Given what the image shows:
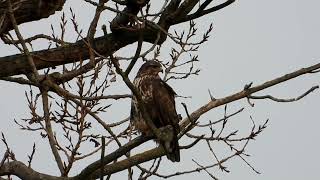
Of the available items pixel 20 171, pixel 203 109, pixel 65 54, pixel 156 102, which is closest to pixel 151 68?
pixel 156 102

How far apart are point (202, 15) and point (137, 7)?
1.67 ft

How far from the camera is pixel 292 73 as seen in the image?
3.99 meters

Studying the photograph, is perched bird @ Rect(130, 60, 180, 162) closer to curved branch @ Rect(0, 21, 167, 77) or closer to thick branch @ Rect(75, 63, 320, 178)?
curved branch @ Rect(0, 21, 167, 77)

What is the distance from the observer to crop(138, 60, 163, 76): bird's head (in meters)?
6.98

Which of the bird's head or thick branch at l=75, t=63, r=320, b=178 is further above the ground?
the bird's head

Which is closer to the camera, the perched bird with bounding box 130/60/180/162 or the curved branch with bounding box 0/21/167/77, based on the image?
the curved branch with bounding box 0/21/167/77

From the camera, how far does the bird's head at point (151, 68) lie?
22.9 feet

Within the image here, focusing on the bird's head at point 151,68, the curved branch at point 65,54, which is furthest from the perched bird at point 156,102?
the curved branch at point 65,54

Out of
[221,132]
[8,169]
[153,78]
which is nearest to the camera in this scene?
[8,169]

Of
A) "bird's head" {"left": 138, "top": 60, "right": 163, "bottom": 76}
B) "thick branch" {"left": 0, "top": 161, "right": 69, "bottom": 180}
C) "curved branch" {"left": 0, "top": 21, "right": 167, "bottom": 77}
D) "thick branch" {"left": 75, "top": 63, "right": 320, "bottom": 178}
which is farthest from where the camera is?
"bird's head" {"left": 138, "top": 60, "right": 163, "bottom": 76}

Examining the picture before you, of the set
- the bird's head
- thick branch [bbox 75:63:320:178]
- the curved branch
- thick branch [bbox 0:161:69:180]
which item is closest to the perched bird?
the bird's head

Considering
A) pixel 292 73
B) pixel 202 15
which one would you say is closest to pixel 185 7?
pixel 202 15

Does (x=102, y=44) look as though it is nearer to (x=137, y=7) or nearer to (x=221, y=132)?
(x=137, y=7)

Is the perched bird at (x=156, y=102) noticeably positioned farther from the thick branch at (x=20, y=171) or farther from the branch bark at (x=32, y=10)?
the thick branch at (x=20, y=171)
